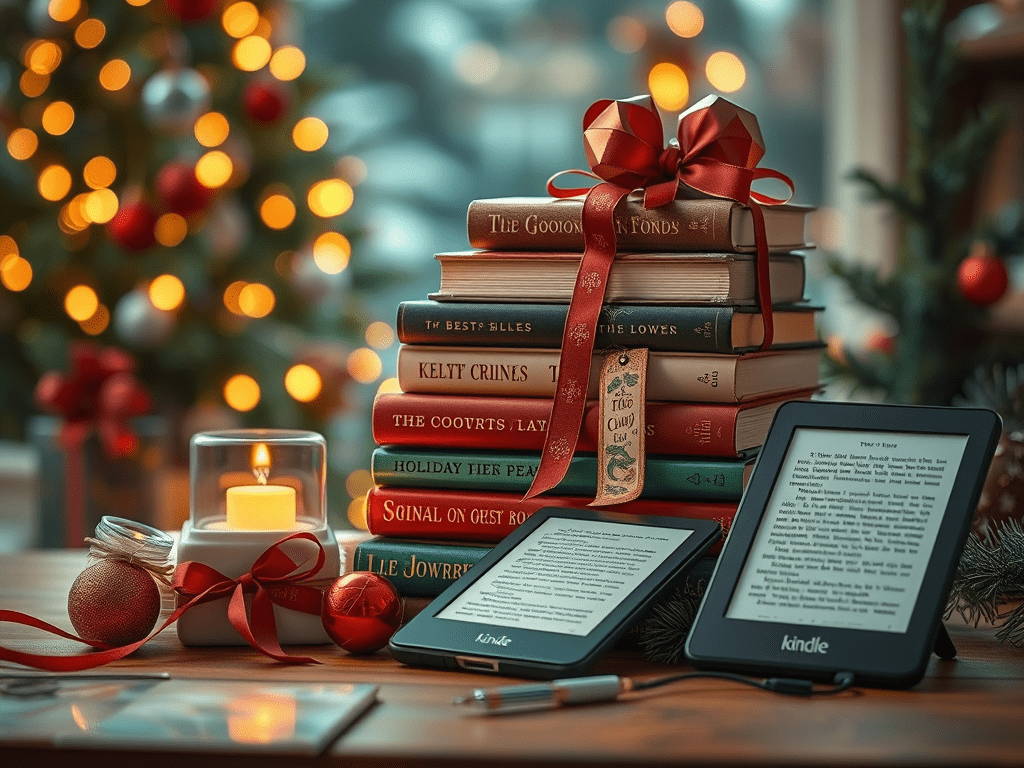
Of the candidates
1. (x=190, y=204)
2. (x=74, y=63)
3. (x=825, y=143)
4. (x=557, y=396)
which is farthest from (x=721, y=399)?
(x=825, y=143)

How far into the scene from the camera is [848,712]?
0.66 metres

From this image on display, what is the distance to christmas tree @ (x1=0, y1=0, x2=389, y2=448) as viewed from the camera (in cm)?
227

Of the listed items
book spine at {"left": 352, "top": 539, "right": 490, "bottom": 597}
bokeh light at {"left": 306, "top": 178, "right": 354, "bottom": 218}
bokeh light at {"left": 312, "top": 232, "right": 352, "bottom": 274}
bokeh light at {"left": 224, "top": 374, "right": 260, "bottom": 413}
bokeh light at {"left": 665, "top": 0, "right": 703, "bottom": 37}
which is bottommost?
book spine at {"left": 352, "top": 539, "right": 490, "bottom": 597}

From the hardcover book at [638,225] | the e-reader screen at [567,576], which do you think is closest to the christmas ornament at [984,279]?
the hardcover book at [638,225]

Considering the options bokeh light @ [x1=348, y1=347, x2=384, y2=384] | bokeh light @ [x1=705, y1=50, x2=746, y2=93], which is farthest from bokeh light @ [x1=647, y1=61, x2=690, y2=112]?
bokeh light @ [x1=348, y1=347, x2=384, y2=384]

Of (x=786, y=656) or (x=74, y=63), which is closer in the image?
(x=786, y=656)

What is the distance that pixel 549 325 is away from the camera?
2.93ft

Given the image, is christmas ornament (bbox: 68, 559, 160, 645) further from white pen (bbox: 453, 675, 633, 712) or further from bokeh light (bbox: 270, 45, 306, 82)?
bokeh light (bbox: 270, 45, 306, 82)

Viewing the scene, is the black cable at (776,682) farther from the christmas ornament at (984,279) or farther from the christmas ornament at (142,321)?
the christmas ornament at (142,321)

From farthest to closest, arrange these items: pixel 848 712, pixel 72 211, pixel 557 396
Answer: pixel 72 211 → pixel 557 396 → pixel 848 712

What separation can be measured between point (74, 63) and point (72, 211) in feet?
1.04

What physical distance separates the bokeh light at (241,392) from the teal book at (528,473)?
1473 mm

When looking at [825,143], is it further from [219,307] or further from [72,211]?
[72,211]

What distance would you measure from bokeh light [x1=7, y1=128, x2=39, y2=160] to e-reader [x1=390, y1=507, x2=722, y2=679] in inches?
73.9
